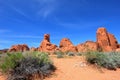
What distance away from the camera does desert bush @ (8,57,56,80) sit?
1022cm

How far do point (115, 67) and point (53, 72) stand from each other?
5063 mm

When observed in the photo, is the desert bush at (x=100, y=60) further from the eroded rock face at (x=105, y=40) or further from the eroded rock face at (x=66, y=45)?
the eroded rock face at (x=105, y=40)

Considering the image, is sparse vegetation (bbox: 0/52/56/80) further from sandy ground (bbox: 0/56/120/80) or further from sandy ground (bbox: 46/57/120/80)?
sandy ground (bbox: 46/57/120/80)

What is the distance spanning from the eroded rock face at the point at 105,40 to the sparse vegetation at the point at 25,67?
34.7 meters

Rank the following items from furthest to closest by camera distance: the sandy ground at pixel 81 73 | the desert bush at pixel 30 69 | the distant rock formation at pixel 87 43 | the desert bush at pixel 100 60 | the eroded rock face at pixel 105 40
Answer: the eroded rock face at pixel 105 40, the distant rock formation at pixel 87 43, the desert bush at pixel 100 60, the sandy ground at pixel 81 73, the desert bush at pixel 30 69

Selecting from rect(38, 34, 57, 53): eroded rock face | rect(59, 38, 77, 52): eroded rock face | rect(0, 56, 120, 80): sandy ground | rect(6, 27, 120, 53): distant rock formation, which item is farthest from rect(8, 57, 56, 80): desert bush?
rect(59, 38, 77, 52): eroded rock face

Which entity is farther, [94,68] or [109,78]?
[94,68]

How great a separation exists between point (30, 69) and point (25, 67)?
1.13 feet

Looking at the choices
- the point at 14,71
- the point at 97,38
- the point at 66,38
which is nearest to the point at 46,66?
the point at 14,71

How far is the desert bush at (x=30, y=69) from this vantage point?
10.2 meters

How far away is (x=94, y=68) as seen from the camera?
13.0 m

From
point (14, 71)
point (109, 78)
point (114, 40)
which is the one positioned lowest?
point (109, 78)

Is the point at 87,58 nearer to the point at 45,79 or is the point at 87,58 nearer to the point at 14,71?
the point at 45,79

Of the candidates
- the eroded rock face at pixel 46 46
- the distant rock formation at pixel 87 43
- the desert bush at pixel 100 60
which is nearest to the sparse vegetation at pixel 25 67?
the desert bush at pixel 100 60
